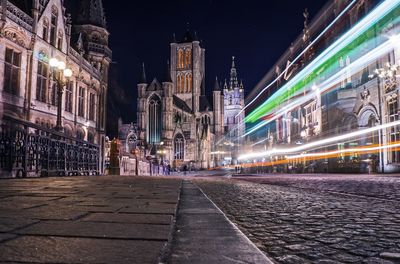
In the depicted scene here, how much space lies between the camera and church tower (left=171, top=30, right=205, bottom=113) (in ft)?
301

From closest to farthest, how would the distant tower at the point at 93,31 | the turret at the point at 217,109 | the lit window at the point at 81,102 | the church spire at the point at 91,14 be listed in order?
the lit window at the point at 81,102, the distant tower at the point at 93,31, the church spire at the point at 91,14, the turret at the point at 217,109

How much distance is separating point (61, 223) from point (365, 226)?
1964 millimetres

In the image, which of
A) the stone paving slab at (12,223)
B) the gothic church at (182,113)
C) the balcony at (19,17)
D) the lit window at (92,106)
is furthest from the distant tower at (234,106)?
the stone paving slab at (12,223)

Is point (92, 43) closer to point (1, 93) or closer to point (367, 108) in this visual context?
point (1, 93)

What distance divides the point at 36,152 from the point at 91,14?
26962 mm

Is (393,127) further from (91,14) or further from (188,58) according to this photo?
(188,58)

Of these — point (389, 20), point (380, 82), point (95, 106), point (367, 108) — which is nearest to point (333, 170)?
point (367, 108)

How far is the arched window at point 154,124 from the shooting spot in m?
75.9

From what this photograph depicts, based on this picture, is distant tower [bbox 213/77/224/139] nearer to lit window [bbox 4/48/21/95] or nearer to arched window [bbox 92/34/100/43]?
arched window [bbox 92/34/100/43]

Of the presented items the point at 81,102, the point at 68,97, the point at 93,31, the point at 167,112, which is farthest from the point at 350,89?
the point at 167,112

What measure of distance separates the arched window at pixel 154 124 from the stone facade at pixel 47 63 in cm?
4046

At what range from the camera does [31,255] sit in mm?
1189

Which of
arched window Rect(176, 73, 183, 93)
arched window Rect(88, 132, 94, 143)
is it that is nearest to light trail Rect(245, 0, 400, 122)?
arched window Rect(88, 132, 94, 143)

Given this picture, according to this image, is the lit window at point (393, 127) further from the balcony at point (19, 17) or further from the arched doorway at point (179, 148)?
the arched doorway at point (179, 148)
